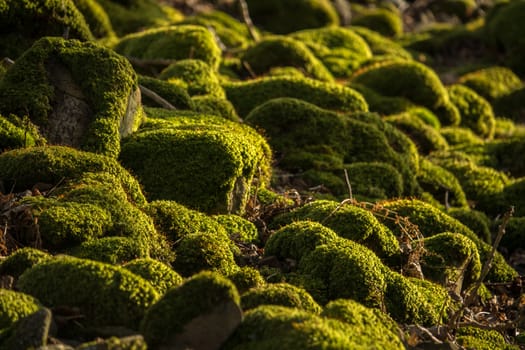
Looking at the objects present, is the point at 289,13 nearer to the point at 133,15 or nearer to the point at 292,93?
the point at 133,15

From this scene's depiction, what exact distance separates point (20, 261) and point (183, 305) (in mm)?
1545

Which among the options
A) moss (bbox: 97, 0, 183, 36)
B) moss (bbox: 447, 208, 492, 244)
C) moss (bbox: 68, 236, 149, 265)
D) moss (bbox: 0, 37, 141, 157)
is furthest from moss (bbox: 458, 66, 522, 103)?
moss (bbox: 68, 236, 149, 265)

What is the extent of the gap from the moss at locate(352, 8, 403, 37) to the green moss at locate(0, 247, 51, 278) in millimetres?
27594

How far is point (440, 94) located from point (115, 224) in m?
13.6

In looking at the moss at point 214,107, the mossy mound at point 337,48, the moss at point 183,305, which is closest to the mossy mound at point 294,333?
the moss at point 183,305

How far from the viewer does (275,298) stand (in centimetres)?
593

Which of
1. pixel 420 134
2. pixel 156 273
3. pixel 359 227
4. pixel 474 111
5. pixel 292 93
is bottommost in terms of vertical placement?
pixel 474 111

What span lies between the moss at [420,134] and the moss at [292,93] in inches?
66.9

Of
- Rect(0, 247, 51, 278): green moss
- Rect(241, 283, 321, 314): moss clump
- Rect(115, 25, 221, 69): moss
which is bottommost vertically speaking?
Rect(115, 25, 221, 69): moss

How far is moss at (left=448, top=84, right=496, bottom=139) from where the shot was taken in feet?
66.4

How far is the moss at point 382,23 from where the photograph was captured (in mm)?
32656

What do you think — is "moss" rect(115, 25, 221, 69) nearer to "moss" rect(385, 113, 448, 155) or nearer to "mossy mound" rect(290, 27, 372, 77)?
"moss" rect(385, 113, 448, 155)

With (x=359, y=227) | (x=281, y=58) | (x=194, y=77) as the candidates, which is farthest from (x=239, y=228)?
(x=281, y=58)

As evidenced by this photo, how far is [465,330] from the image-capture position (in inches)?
302
